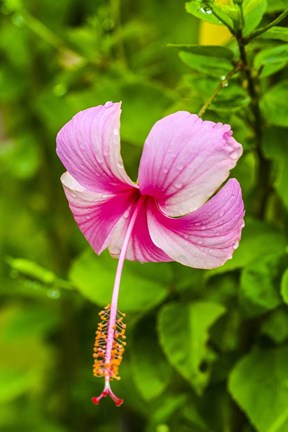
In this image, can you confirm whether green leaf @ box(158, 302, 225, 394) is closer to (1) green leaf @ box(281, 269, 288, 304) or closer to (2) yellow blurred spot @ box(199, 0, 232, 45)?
(1) green leaf @ box(281, 269, 288, 304)

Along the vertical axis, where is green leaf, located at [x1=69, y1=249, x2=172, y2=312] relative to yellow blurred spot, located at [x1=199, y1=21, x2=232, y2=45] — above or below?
below

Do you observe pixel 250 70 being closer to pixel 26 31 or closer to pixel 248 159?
pixel 248 159

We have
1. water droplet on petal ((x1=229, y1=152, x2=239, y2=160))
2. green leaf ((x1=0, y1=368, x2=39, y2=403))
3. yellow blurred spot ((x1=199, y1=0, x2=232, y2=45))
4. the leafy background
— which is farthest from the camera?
green leaf ((x1=0, y1=368, x2=39, y2=403))

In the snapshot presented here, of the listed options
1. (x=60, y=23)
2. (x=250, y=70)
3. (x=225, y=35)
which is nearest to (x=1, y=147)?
(x=60, y=23)

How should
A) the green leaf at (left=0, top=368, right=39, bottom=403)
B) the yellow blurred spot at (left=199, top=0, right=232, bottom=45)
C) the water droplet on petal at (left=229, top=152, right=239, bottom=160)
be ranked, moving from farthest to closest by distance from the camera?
the green leaf at (left=0, top=368, right=39, bottom=403) → the yellow blurred spot at (left=199, top=0, right=232, bottom=45) → the water droplet on petal at (left=229, top=152, right=239, bottom=160)

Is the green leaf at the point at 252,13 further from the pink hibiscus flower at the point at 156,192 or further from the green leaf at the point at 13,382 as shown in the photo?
the green leaf at the point at 13,382

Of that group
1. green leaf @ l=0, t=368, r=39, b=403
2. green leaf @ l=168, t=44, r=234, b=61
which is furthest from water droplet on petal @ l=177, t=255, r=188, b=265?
green leaf @ l=0, t=368, r=39, b=403
